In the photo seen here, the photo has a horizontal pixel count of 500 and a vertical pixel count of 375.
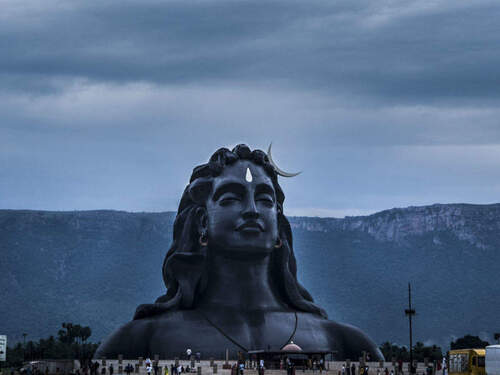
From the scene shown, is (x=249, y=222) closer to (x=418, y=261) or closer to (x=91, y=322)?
(x=91, y=322)

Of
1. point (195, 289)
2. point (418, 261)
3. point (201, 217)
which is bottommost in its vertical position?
point (195, 289)

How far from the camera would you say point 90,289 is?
187625 mm

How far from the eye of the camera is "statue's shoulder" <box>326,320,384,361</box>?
67875 mm

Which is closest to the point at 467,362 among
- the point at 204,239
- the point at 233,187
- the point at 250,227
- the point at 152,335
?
the point at 250,227

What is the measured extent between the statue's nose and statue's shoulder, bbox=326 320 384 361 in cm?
823

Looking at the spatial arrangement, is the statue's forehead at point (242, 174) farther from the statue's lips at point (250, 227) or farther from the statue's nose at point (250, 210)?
the statue's lips at point (250, 227)

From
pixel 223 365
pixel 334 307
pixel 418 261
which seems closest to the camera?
pixel 223 365

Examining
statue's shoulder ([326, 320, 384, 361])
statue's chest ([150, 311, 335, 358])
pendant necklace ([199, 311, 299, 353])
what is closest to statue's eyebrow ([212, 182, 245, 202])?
statue's chest ([150, 311, 335, 358])

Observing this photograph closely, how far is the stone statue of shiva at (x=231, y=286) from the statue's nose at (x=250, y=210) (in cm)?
5

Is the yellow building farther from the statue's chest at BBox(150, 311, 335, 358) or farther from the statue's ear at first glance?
the statue's ear

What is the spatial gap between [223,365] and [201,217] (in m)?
9.62

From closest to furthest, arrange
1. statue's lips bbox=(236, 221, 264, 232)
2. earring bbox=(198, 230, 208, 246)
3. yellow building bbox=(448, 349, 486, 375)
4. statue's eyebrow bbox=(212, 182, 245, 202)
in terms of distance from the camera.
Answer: yellow building bbox=(448, 349, 486, 375), statue's lips bbox=(236, 221, 264, 232), statue's eyebrow bbox=(212, 182, 245, 202), earring bbox=(198, 230, 208, 246)

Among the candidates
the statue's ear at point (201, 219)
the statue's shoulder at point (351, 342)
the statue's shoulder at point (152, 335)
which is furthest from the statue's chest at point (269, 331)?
the statue's ear at point (201, 219)

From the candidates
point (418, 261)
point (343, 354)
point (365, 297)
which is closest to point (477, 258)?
point (418, 261)
